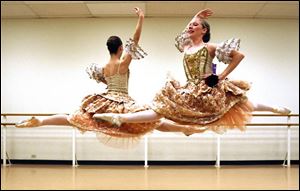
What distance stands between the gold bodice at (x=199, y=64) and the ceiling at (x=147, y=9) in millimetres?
3667

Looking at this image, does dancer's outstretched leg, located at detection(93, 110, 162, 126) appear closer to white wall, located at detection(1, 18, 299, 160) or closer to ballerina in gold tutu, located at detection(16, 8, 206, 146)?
ballerina in gold tutu, located at detection(16, 8, 206, 146)

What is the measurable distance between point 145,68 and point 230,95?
466 centimetres

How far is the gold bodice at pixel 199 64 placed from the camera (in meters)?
2.64

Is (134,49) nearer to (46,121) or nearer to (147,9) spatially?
(46,121)

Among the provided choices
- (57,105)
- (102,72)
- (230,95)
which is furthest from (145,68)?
(230,95)

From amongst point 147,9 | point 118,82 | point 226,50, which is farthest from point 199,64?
point 147,9

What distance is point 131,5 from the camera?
6285 mm

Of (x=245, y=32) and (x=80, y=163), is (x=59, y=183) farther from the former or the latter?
(x=245, y=32)

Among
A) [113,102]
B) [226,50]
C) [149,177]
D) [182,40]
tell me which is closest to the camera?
[226,50]

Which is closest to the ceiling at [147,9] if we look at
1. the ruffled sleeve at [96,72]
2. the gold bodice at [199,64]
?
the ruffled sleeve at [96,72]

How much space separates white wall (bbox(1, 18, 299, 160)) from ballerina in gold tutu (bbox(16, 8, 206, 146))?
13.5ft

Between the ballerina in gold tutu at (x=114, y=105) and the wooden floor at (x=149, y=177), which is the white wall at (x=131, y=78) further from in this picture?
the ballerina in gold tutu at (x=114, y=105)

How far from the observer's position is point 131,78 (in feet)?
23.8

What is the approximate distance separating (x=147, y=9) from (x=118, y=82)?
376cm
